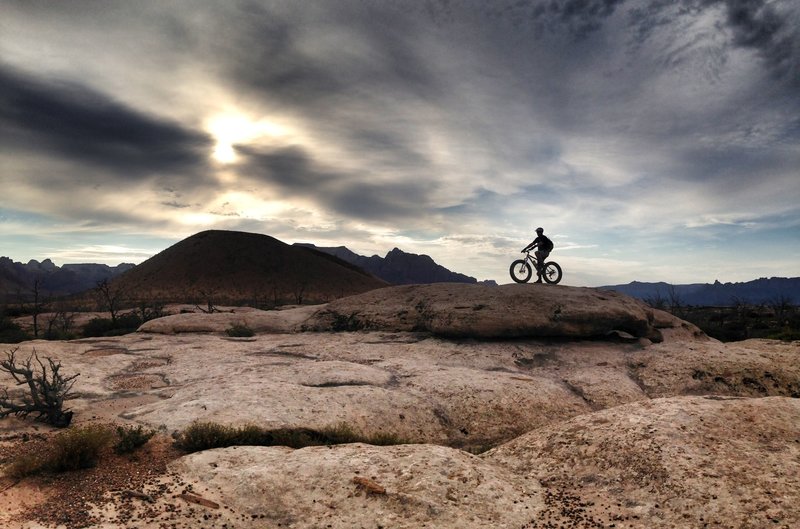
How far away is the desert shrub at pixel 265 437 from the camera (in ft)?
24.2

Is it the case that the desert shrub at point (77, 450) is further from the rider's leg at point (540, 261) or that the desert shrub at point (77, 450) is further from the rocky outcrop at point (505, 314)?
the rider's leg at point (540, 261)

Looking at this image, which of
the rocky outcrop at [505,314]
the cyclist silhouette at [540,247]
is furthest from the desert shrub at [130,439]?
the cyclist silhouette at [540,247]

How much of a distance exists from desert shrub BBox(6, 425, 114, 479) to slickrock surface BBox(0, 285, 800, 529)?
256 millimetres

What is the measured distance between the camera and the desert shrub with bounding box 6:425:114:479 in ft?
20.0

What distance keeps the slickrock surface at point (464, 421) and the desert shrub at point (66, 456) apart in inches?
10.1

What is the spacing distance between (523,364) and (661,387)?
12.6 ft

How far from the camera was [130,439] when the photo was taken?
23.3 ft

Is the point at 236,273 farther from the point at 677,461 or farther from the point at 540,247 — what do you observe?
the point at 677,461

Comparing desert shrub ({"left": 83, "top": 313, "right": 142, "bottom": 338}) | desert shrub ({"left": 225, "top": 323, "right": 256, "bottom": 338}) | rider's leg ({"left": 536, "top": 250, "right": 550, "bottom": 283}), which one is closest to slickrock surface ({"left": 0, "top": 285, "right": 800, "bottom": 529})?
desert shrub ({"left": 225, "top": 323, "right": 256, "bottom": 338})

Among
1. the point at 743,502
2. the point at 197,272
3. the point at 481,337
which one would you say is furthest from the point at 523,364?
the point at 197,272

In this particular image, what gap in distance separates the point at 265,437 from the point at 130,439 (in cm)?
203

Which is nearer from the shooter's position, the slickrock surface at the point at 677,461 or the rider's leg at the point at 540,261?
the slickrock surface at the point at 677,461

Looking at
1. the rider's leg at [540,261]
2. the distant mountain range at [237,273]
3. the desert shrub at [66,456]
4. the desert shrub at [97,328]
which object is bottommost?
the desert shrub at [66,456]

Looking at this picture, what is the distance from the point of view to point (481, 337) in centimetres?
1675
